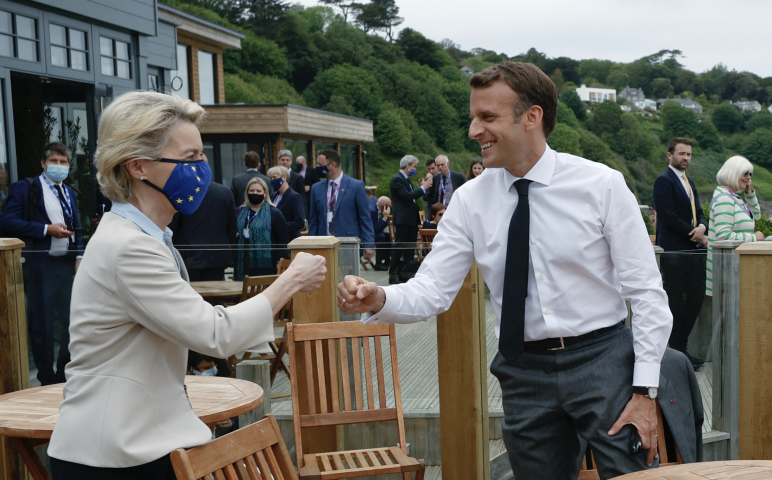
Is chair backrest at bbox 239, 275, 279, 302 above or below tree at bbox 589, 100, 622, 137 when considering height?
below

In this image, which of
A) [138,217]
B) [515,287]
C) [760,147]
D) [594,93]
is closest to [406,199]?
[515,287]

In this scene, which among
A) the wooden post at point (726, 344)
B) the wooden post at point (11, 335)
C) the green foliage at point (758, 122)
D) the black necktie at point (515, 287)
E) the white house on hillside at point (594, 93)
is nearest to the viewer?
Result: the black necktie at point (515, 287)

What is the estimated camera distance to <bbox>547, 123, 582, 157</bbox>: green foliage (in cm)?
7956

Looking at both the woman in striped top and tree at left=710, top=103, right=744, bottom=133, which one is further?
tree at left=710, top=103, right=744, bottom=133

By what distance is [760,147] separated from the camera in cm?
9038

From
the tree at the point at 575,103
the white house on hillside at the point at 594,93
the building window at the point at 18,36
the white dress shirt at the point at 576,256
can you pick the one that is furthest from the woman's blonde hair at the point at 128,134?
the white house on hillside at the point at 594,93

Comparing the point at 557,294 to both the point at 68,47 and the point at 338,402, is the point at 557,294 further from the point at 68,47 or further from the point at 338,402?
the point at 68,47

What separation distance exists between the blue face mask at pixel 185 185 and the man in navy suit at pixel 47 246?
2.43m

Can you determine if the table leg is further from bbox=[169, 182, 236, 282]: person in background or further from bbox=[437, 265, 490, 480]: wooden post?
bbox=[169, 182, 236, 282]: person in background

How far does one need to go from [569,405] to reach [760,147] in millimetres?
100941

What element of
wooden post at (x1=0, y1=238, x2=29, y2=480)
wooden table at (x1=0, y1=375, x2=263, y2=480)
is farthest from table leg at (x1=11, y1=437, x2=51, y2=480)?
wooden post at (x1=0, y1=238, x2=29, y2=480)

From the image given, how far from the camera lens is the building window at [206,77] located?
2084 cm

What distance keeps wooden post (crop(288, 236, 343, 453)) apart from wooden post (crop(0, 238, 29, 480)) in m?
1.38

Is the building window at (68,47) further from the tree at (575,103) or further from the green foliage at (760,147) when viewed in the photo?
the tree at (575,103)
